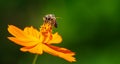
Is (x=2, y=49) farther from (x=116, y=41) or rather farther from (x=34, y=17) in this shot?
(x=116, y=41)

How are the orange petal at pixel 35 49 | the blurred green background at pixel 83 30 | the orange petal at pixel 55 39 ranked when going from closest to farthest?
1. the orange petal at pixel 35 49
2. the orange petal at pixel 55 39
3. the blurred green background at pixel 83 30

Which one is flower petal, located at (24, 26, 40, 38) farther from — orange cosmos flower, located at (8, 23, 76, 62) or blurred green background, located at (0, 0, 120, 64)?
blurred green background, located at (0, 0, 120, 64)

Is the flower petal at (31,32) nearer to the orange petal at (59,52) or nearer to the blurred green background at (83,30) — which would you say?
the orange petal at (59,52)

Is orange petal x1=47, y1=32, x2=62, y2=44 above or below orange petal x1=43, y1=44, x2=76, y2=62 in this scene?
above

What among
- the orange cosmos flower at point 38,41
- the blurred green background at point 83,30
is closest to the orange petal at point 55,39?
the orange cosmos flower at point 38,41

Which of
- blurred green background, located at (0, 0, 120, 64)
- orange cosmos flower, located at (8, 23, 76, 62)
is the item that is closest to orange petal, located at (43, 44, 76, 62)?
orange cosmos flower, located at (8, 23, 76, 62)

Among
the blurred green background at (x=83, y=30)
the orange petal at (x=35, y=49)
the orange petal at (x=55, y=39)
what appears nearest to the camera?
the orange petal at (x=35, y=49)

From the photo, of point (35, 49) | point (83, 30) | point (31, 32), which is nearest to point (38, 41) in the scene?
point (31, 32)

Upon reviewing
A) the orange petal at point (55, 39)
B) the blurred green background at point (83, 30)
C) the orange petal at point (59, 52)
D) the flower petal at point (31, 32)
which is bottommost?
the blurred green background at point (83, 30)

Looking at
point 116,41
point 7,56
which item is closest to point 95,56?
point 116,41
